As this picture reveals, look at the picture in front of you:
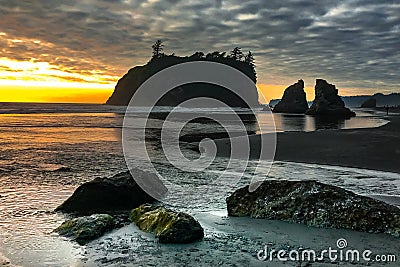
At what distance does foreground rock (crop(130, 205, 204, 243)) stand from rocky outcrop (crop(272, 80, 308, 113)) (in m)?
94.2

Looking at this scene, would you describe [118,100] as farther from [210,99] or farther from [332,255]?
[332,255]

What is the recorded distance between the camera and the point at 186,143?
68.5 feet

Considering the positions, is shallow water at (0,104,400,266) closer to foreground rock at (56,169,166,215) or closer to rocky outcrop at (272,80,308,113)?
foreground rock at (56,169,166,215)

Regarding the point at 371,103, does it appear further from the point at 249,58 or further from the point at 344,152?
the point at 344,152

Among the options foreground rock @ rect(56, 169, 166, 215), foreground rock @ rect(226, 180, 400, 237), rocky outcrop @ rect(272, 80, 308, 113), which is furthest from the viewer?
rocky outcrop @ rect(272, 80, 308, 113)

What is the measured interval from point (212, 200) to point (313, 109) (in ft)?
249

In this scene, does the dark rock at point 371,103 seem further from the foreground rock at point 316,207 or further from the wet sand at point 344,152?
the foreground rock at point 316,207

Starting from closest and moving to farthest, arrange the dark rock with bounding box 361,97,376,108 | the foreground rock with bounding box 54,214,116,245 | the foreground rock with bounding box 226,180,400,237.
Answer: the foreground rock with bounding box 54,214,116,245
the foreground rock with bounding box 226,180,400,237
the dark rock with bounding box 361,97,376,108

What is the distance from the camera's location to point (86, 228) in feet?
19.7

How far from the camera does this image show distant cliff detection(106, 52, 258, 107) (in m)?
130

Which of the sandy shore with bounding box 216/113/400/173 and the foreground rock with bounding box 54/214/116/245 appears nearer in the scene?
the foreground rock with bounding box 54/214/116/245

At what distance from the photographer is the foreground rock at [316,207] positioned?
617cm

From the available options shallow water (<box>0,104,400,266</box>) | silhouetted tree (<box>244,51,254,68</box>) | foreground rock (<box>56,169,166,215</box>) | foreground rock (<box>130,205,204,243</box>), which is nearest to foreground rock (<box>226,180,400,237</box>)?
shallow water (<box>0,104,400,266</box>)

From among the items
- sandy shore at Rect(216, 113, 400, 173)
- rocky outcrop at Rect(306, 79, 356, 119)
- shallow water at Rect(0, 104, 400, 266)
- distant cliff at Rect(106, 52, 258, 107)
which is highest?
distant cliff at Rect(106, 52, 258, 107)
